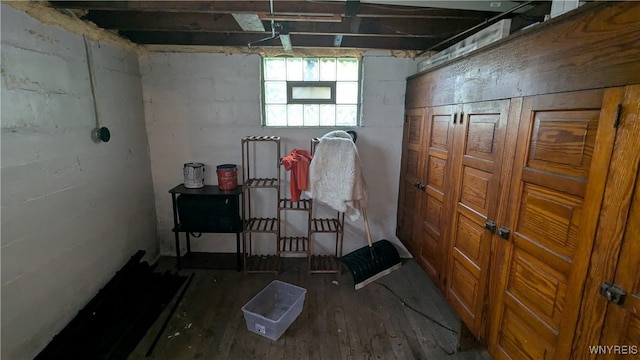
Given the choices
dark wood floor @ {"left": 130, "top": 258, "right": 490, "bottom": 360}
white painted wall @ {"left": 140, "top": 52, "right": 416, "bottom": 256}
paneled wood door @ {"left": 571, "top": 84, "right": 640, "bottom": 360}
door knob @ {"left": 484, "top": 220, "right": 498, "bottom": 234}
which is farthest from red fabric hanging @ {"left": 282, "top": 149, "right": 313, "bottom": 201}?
paneled wood door @ {"left": 571, "top": 84, "right": 640, "bottom": 360}

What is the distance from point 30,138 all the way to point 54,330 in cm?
118

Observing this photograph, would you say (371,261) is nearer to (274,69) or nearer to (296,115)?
(296,115)

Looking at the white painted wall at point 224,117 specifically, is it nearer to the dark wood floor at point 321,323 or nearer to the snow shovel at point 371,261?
the snow shovel at point 371,261

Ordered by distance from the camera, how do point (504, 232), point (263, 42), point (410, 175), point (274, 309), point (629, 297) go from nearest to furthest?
1. point (629, 297)
2. point (504, 232)
3. point (274, 309)
4. point (263, 42)
5. point (410, 175)

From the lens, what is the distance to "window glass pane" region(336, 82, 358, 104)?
2.88m

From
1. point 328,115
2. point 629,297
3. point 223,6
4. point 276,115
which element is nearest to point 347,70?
point 328,115

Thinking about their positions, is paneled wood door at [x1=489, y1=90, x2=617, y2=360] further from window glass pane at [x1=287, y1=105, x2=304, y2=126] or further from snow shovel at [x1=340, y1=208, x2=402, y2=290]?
window glass pane at [x1=287, y1=105, x2=304, y2=126]

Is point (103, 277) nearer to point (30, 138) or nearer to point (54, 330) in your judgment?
point (54, 330)

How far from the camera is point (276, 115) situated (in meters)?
2.89

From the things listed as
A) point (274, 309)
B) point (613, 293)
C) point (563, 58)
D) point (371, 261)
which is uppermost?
point (563, 58)

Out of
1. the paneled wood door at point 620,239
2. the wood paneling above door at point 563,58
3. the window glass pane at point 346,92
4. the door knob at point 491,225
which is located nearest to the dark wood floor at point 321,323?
the door knob at point 491,225

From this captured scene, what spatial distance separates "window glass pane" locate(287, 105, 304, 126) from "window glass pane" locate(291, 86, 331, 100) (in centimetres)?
10

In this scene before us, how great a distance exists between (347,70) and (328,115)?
1.56 feet

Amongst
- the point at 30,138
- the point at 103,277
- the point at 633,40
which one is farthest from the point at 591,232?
the point at 103,277
